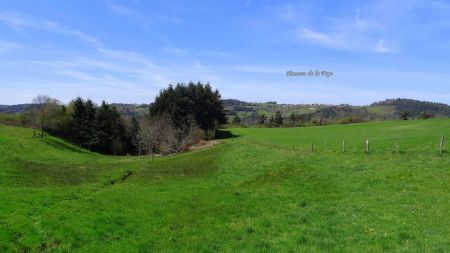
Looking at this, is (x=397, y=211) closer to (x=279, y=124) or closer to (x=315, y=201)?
(x=315, y=201)

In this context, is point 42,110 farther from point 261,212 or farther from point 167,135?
point 261,212

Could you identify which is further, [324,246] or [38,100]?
[38,100]

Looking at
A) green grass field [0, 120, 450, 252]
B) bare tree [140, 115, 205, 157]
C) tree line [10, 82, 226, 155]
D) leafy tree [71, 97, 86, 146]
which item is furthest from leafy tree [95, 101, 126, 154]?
green grass field [0, 120, 450, 252]

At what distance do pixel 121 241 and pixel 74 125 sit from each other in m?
89.5

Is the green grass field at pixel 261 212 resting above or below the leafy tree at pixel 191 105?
below

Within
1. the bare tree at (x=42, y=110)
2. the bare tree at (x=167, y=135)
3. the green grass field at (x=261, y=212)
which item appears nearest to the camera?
the green grass field at (x=261, y=212)

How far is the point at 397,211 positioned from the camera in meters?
17.6

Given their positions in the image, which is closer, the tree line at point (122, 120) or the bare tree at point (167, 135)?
the bare tree at point (167, 135)

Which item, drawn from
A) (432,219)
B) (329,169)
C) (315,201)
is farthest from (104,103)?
(432,219)

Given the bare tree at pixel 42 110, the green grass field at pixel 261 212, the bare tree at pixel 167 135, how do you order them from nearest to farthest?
the green grass field at pixel 261 212, the bare tree at pixel 167 135, the bare tree at pixel 42 110

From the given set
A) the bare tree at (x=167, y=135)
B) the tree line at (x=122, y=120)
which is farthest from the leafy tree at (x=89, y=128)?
the bare tree at (x=167, y=135)

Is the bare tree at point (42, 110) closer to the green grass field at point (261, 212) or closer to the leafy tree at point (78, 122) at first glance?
the leafy tree at point (78, 122)

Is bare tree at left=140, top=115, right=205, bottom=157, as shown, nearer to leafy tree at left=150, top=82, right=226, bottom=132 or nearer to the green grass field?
leafy tree at left=150, top=82, right=226, bottom=132

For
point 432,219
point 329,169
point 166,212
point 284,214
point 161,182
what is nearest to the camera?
point 432,219
